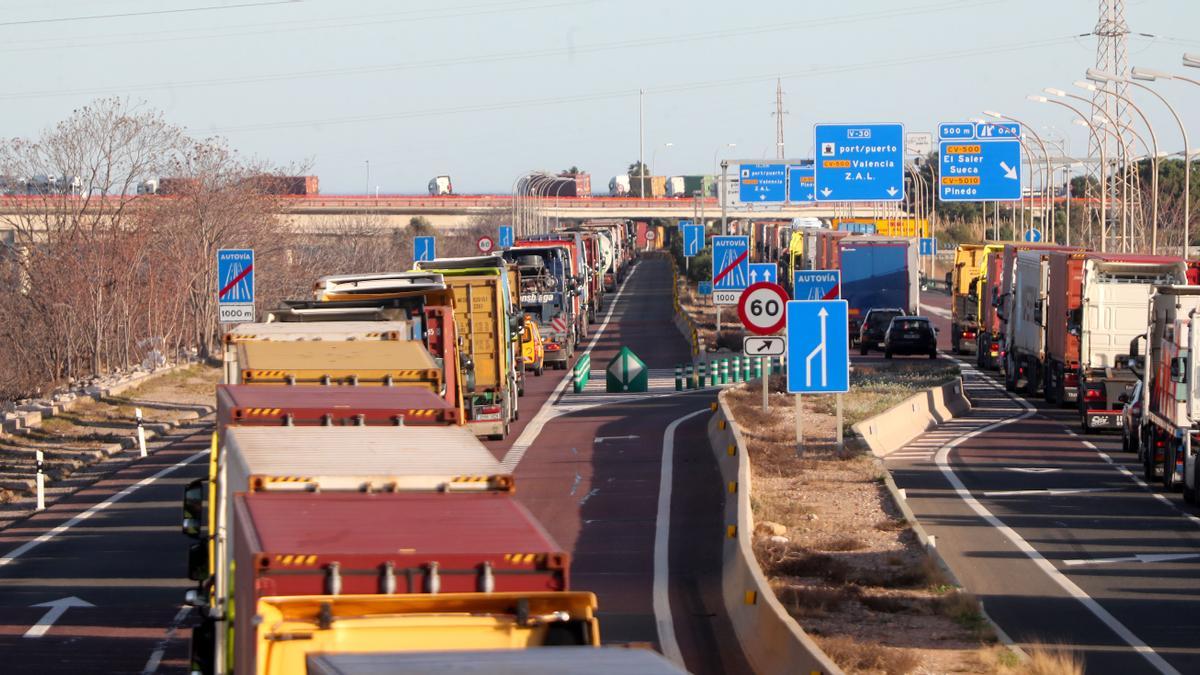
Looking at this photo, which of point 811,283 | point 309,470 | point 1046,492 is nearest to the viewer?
point 309,470

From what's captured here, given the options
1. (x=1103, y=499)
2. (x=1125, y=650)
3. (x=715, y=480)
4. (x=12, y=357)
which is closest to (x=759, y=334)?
(x=715, y=480)

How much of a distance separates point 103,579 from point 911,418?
19.9 m

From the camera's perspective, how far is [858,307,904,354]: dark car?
186 ft

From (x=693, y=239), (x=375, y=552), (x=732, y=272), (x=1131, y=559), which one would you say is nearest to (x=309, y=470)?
(x=375, y=552)

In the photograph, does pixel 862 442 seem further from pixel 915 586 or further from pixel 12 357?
pixel 12 357

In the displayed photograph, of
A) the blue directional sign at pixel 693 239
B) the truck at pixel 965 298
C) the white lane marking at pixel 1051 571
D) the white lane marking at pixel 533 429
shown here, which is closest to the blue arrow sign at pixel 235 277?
the white lane marking at pixel 533 429

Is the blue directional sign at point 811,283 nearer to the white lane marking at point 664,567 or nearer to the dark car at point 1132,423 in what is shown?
the dark car at point 1132,423

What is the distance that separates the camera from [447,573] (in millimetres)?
6547

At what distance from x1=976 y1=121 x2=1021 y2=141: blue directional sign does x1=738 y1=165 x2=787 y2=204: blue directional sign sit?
18.7m

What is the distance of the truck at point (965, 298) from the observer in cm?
5666

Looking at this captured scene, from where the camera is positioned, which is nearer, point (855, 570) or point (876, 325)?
point (855, 570)

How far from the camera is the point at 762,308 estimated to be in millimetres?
24109

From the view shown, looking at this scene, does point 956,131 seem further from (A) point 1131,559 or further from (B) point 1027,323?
(A) point 1131,559

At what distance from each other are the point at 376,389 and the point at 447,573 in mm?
5199
